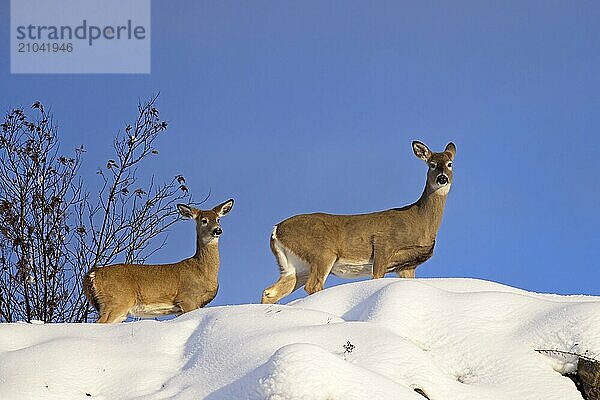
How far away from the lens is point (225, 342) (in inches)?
293

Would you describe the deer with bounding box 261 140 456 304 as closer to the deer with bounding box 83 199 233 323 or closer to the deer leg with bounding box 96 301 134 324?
the deer with bounding box 83 199 233 323

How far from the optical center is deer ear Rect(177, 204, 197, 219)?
15370 mm


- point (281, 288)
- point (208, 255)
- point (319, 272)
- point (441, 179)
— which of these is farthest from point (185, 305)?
point (441, 179)

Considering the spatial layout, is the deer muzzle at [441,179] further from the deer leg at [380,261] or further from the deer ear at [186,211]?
the deer ear at [186,211]

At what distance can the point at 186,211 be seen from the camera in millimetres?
15453

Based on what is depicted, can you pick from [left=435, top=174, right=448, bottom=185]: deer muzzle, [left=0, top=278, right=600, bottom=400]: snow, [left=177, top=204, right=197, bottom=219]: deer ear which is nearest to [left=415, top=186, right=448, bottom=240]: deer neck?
[left=435, top=174, right=448, bottom=185]: deer muzzle

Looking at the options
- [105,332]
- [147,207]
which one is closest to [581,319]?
[105,332]

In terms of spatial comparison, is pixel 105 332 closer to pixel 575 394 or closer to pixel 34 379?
pixel 34 379

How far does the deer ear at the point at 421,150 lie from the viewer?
14.5 metres

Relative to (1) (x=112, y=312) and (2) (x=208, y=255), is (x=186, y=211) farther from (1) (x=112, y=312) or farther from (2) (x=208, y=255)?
(1) (x=112, y=312)

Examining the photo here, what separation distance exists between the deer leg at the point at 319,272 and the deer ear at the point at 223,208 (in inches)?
94.2

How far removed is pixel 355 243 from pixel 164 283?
269 cm

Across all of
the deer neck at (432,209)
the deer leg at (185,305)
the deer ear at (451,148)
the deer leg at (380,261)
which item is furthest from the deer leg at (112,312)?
the deer ear at (451,148)

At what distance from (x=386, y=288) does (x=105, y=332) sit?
2.38 m
